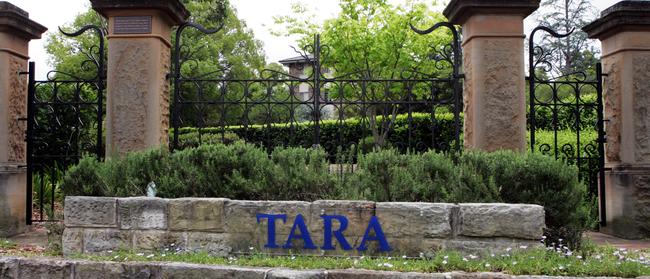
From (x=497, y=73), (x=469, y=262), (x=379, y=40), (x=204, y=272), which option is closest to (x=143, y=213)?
(x=204, y=272)

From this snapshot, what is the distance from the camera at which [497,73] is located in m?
6.36

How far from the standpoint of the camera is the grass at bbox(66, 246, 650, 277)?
12.3 feet

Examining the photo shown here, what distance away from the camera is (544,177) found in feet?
15.1

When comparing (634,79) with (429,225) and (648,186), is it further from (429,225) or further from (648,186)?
(429,225)

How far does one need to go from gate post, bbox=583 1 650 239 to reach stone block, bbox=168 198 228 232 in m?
5.22

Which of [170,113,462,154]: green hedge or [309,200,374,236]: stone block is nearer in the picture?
[309,200,374,236]: stone block

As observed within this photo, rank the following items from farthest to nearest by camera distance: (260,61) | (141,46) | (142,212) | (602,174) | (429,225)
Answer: (260,61) → (602,174) → (141,46) → (142,212) → (429,225)

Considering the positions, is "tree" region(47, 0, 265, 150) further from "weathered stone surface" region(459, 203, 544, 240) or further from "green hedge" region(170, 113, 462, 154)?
"weathered stone surface" region(459, 203, 544, 240)

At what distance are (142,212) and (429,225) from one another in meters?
2.52

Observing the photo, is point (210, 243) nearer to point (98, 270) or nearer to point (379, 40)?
point (98, 270)

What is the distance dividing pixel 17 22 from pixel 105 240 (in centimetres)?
396

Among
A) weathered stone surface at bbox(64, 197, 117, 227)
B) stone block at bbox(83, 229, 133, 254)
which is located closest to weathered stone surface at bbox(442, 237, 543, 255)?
stone block at bbox(83, 229, 133, 254)

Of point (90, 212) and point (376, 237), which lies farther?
point (90, 212)

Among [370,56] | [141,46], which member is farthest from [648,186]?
[370,56]
